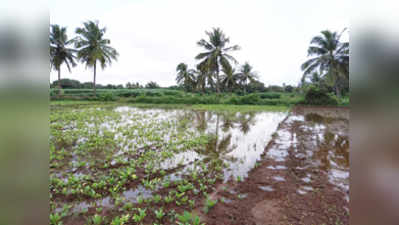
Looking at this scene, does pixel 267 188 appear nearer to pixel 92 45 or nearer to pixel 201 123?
pixel 201 123

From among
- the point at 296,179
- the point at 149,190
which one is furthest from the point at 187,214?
the point at 296,179

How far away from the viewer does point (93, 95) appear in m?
26.2

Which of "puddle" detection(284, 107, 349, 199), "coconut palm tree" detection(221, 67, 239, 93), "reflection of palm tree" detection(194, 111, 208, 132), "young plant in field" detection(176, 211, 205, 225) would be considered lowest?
"young plant in field" detection(176, 211, 205, 225)

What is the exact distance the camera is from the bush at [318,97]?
2172 cm

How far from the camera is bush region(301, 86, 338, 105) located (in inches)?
855

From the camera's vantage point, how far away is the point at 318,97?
22.4 m

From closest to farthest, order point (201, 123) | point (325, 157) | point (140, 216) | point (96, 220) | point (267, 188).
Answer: point (96, 220)
point (140, 216)
point (267, 188)
point (325, 157)
point (201, 123)

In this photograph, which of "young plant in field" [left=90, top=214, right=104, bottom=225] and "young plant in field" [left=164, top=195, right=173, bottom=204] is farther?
"young plant in field" [left=164, top=195, right=173, bottom=204]

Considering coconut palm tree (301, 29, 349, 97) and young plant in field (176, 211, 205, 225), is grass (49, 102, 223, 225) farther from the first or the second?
coconut palm tree (301, 29, 349, 97)

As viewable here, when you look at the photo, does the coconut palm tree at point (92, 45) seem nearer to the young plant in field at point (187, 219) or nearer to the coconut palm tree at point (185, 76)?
the coconut palm tree at point (185, 76)

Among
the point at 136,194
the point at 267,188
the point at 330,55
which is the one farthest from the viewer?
the point at 330,55

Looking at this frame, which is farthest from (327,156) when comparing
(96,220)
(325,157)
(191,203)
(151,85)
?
(151,85)

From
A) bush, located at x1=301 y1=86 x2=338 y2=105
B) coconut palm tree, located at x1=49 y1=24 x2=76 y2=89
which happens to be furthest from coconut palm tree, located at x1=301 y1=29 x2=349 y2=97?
coconut palm tree, located at x1=49 y1=24 x2=76 y2=89

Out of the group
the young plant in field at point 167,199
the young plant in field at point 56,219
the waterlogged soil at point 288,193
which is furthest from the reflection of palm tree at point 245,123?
the young plant in field at point 56,219
